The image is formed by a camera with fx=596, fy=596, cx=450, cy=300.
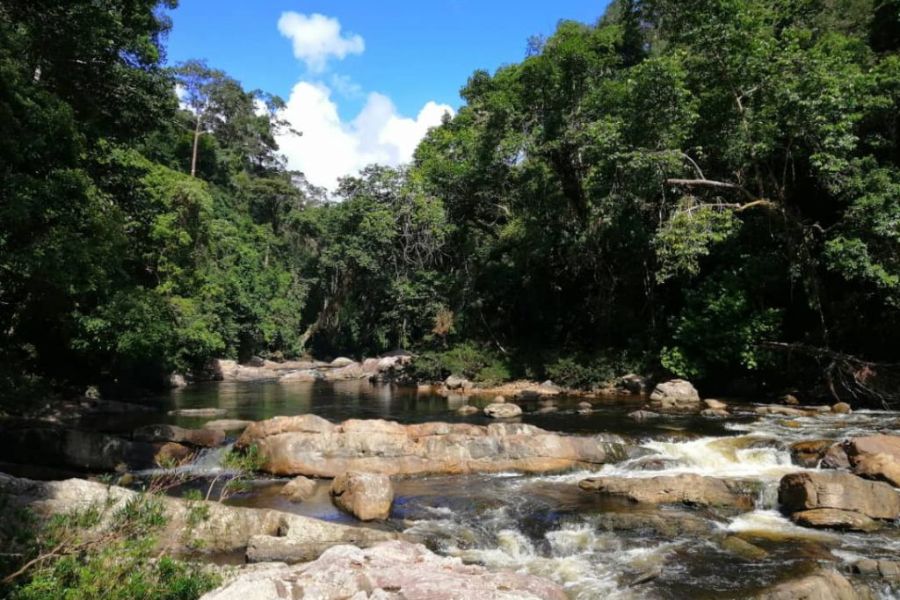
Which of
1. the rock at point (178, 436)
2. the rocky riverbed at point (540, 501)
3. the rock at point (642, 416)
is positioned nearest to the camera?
the rocky riverbed at point (540, 501)

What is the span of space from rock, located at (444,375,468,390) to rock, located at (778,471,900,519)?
1831 cm

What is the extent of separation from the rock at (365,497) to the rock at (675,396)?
37.9ft

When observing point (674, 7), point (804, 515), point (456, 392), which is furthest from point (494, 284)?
point (804, 515)

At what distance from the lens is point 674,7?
66.7 ft

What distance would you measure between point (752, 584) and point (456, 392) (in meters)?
19.3

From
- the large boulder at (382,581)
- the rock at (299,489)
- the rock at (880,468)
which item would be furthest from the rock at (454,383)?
the large boulder at (382,581)

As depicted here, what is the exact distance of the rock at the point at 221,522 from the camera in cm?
695

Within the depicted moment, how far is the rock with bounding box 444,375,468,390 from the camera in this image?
2670 centimetres

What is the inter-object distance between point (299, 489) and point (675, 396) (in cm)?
1332

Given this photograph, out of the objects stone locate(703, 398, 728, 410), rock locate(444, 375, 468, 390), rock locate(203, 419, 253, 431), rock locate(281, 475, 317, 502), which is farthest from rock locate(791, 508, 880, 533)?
rock locate(444, 375, 468, 390)

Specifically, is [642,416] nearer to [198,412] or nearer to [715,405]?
[715,405]

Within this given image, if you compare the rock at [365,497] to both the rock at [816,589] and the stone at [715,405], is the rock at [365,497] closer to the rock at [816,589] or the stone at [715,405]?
the rock at [816,589]

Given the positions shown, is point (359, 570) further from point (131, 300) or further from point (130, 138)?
point (130, 138)

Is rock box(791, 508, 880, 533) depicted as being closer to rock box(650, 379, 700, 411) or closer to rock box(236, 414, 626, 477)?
rock box(236, 414, 626, 477)
